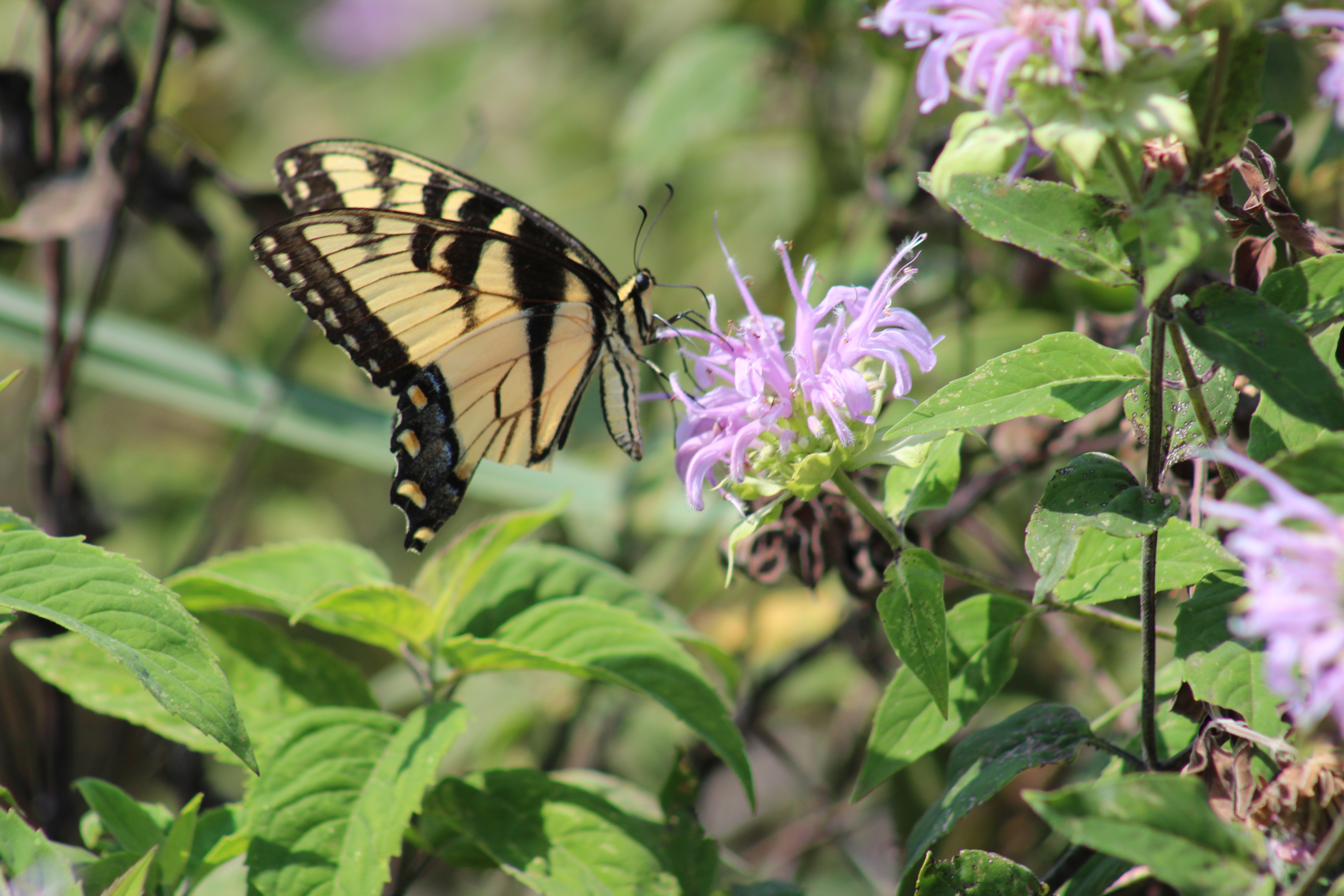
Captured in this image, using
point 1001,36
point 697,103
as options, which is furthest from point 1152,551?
point 697,103

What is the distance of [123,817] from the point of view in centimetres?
67

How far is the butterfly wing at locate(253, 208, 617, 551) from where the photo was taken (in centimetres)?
97

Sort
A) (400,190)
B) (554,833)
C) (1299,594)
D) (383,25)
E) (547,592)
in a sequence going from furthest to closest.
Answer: (383,25) → (400,190) → (547,592) → (554,833) → (1299,594)

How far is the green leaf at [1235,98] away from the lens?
422 millimetres

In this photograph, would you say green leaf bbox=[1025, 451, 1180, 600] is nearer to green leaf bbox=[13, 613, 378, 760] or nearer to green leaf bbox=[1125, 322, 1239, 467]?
green leaf bbox=[1125, 322, 1239, 467]

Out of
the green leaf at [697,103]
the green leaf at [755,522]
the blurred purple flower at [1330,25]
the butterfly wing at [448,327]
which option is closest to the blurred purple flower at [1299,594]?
the blurred purple flower at [1330,25]

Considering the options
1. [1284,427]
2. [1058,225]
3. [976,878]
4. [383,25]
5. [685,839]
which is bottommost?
[685,839]

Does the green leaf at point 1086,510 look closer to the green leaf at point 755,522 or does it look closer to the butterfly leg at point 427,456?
the green leaf at point 755,522

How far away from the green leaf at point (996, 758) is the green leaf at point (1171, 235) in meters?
0.28

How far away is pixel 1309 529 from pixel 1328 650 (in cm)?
7

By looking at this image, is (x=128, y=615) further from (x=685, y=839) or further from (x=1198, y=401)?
(x=1198, y=401)

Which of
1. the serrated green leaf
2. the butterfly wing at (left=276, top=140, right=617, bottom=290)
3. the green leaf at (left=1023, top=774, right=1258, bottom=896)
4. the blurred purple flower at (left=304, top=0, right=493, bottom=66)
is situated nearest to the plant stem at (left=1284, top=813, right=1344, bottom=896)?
the green leaf at (left=1023, top=774, right=1258, bottom=896)

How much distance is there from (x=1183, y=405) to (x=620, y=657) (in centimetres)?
42

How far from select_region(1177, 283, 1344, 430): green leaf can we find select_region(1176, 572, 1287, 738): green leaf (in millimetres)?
117
